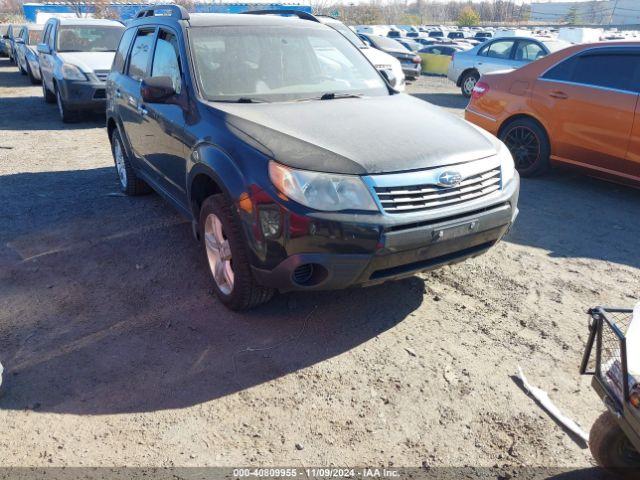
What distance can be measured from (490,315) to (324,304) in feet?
3.58

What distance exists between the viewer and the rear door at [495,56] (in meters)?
13.4

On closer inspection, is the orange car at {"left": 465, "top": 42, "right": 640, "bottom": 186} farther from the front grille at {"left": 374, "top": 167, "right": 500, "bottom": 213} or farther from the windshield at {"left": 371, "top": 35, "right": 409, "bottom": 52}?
the windshield at {"left": 371, "top": 35, "right": 409, "bottom": 52}

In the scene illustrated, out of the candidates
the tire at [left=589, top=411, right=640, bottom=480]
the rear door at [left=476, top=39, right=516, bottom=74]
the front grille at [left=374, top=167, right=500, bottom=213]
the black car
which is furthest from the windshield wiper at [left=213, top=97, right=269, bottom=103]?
the black car

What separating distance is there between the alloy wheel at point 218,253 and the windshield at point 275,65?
0.86 m

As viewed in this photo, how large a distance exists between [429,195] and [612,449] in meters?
1.48

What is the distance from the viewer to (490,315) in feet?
11.8

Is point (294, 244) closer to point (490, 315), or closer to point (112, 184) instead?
point (490, 315)

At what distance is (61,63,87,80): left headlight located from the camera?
9.35 meters

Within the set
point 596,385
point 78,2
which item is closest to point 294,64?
point 596,385

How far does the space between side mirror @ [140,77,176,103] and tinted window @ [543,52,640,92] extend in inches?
180

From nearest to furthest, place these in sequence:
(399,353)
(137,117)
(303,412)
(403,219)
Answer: (303,412) → (403,219) → (399,353) → (137,117)

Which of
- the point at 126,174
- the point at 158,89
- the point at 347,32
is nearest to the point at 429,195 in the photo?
the point at 158,89

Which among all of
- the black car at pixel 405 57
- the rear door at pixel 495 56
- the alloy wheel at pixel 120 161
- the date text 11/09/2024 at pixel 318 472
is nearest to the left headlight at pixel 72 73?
the alloy wheel at pixel 120 161

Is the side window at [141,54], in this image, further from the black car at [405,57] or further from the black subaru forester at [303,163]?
the black car at [405,57]
